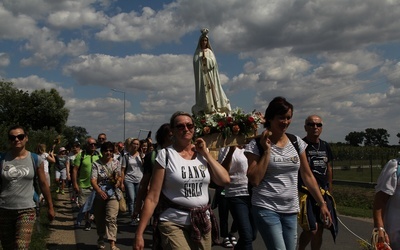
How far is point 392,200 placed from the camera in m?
3.87

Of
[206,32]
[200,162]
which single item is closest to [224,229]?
[200,162]

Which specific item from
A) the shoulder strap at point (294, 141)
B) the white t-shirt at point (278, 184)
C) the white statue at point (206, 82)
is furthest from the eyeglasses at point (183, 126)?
the white statue at point (206, 82)

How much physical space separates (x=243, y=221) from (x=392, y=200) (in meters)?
2.73

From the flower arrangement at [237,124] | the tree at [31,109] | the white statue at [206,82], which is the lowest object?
the flower arrangement at [237,124]

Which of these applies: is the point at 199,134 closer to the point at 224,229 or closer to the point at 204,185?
the point at 224,229

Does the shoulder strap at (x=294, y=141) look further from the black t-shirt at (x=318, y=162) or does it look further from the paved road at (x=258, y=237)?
the paved road at (x=258, y=237)

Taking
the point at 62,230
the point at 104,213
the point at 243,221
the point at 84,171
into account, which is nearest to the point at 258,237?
the point at 243,221

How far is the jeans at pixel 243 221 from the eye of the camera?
20.1 feet

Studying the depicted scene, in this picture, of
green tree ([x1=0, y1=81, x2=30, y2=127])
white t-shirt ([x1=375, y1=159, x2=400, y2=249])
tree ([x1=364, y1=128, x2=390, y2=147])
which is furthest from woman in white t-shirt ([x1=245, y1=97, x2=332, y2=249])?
tree ([x1=364, y1=128, x2=390, y2=147])

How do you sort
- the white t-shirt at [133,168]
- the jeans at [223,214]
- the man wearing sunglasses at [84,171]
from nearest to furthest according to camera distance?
the jeans at [223,214] < the man wearing sunglasses at [84,171] < the white t-shirt at [133,168]

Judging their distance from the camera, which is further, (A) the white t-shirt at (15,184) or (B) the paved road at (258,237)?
(B) the paved road at (258,237)

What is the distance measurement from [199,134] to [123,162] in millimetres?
2364

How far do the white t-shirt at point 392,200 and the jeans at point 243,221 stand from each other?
2.46 metres

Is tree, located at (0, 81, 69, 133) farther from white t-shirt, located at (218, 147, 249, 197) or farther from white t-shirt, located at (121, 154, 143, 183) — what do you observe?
white t-shirt, located at (218, 147, 249, 197)
